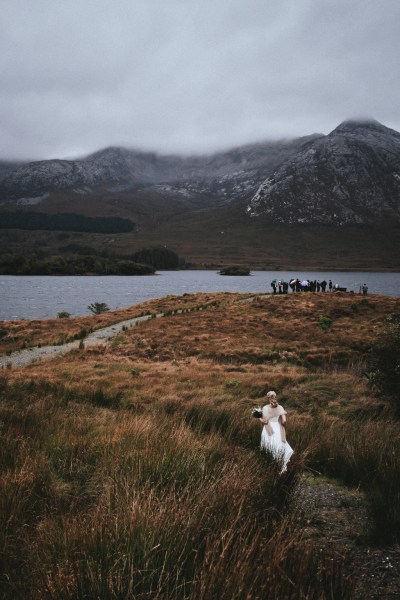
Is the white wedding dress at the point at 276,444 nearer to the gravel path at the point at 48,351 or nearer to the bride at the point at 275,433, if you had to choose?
the bride at the point at 275,433

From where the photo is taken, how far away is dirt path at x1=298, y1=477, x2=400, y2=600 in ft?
10.4

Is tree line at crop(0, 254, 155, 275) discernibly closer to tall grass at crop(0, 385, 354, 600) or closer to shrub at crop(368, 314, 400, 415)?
shrub at crop(368, 314, 400, 415)

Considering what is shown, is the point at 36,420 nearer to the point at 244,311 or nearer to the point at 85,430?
the point at 85,430

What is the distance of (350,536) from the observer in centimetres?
392

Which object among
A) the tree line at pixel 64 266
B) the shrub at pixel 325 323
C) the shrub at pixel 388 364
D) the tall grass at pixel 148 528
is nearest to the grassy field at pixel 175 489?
the tall grass at pixel 148 528

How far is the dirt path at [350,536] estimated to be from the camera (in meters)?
3.18

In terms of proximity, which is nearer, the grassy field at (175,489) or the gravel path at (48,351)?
the grassy field at (175,489)

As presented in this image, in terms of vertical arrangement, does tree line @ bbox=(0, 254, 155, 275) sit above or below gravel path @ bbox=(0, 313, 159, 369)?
above

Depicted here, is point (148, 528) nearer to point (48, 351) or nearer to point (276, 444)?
point (276, 444)

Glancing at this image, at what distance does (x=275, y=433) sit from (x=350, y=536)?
195cm

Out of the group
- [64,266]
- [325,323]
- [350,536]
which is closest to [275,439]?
[350,536]

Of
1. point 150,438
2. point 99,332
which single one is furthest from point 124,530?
point 99,332

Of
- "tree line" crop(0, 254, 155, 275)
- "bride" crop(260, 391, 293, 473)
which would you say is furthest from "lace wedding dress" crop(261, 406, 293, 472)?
"tree line" crop(0, 254, 155, 275)

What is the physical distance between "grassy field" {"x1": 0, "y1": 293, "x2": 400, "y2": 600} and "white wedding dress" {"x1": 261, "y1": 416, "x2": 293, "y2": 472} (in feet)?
0.71
